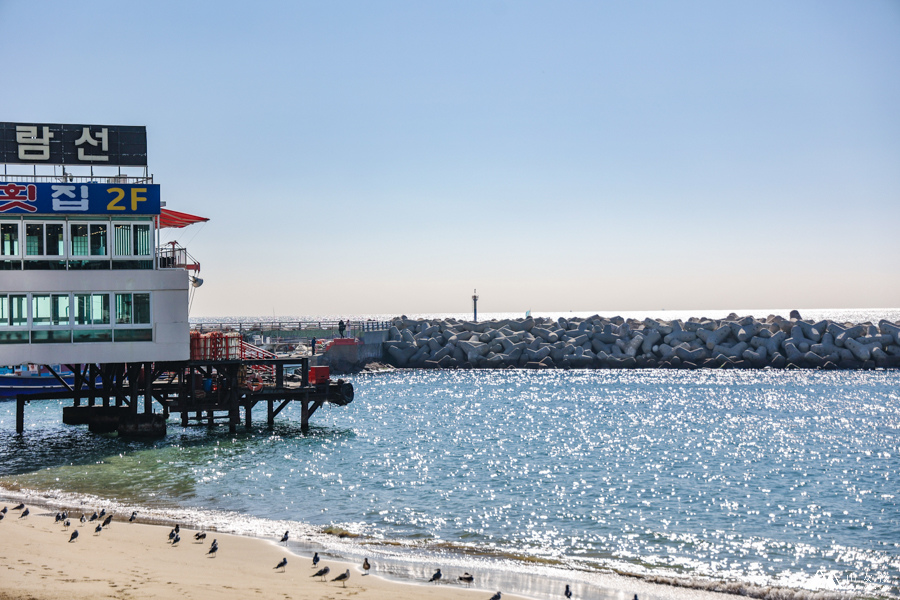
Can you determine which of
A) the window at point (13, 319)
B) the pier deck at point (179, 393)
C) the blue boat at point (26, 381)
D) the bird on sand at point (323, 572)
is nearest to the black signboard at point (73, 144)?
the window at point (13, 319)

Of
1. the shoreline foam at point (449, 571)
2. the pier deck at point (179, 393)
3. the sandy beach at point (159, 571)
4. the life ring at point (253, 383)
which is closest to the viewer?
the sandy beach at point (159, 571)

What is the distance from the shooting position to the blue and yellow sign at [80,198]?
26.8 metres

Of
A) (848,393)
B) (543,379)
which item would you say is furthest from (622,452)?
(543,379)

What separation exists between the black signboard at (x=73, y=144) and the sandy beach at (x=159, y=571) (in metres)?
15.0

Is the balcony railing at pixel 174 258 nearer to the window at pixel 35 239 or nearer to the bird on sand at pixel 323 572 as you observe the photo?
the window at pixel 35 239

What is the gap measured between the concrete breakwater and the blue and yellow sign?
45163 mm

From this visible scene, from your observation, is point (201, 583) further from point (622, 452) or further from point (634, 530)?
point (622, 452)

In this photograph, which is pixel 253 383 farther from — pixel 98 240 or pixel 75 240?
pixel 75 240

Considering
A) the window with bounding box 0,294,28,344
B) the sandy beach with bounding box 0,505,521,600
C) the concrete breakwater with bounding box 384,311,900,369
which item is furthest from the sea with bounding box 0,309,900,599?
the concrete breakwater with bounding box 384,311,900,369

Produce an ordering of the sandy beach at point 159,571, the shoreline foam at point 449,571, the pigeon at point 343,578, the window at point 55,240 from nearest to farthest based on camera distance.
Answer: the sandy beach at point 159,571 < the pigeon at point 343,578 < the shoreline foam at point 449,571 < the window at point 55,240

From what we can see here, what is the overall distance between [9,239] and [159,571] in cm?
1743

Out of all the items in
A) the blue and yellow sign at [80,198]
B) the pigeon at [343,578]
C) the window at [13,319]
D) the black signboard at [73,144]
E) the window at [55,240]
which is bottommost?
the pigeon at [343,578]

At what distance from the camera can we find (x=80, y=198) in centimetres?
2741

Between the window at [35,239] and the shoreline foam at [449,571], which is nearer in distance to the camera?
the shoreline foam at [449,571]
